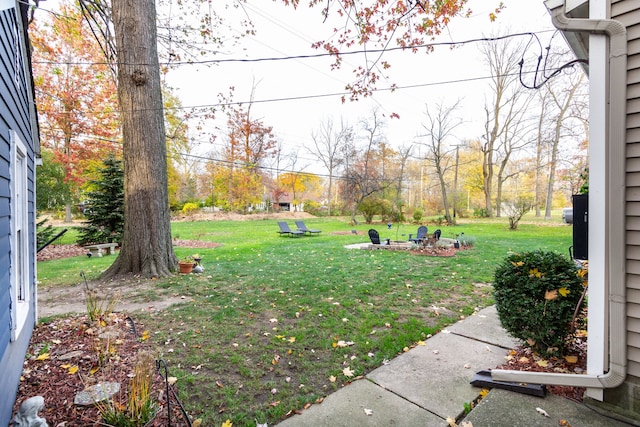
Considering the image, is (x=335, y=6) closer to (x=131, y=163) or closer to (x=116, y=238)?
(x=131, y=163)

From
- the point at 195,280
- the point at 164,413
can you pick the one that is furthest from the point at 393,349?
the point at 195,280

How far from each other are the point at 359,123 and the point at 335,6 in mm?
21148

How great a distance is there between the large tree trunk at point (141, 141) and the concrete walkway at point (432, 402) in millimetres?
5263

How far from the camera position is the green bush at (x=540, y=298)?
253 centimetres

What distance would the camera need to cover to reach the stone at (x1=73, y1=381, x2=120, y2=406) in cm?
215

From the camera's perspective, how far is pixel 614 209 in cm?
204

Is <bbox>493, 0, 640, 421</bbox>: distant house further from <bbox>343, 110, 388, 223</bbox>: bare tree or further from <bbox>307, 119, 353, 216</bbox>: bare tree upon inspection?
<bbox>307, 119, 353, 216</bbox>: bare tree

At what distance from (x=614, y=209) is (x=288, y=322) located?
11.0 feet

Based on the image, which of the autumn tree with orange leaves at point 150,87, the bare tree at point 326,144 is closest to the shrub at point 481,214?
the bare tree at point 326,144

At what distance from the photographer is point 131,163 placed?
610cm

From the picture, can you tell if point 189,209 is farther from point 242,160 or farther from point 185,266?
point 185,266

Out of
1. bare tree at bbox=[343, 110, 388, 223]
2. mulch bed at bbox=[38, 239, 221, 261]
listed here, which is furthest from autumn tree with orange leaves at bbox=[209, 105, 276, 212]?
mulch bed at bbox=[38, 239, 221, 261]

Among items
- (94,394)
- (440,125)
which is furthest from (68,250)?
(440,125)

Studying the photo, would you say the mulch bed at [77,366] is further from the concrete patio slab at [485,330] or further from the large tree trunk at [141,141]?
the concrete patio slab at [485,330]
